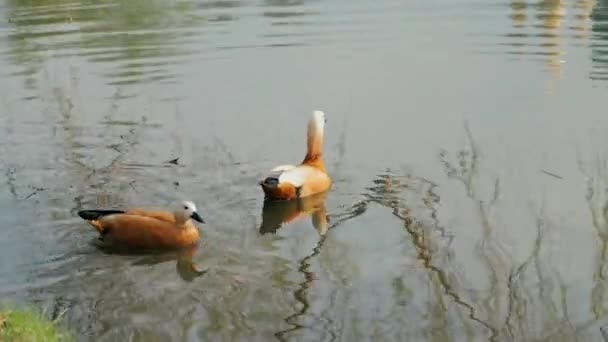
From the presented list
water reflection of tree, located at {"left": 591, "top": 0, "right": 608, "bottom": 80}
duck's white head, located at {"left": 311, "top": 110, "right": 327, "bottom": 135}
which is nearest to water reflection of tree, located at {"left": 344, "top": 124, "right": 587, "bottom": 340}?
duck's white head, located at {"left": 311, "top": 110, "right": 327, "bottom": 135}

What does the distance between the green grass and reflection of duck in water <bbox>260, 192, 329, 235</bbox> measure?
2518 mm

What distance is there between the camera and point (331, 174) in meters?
9.91

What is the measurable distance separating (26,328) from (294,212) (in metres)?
3.64

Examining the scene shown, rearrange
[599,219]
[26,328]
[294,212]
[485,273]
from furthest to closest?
[294,212], [599,219], [485,273], [26,328]

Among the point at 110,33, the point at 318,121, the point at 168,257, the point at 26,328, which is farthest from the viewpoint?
the point at 110,33


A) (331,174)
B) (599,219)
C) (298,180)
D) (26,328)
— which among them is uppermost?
(26,328)

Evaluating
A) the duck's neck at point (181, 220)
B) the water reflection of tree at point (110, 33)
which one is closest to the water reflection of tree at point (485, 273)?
the duck's neck at point (181, 220)

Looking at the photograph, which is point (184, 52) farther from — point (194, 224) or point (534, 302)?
point (534, 302)

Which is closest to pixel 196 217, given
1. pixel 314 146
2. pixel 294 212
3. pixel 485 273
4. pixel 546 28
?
pixel 294 212

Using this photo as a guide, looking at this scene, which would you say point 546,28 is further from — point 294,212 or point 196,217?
point 196,217

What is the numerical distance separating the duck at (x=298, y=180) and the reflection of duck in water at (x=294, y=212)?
0.18 feet

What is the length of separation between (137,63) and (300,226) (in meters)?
6.96

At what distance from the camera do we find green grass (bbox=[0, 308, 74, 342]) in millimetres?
5750

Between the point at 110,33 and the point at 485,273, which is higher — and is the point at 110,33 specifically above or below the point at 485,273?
above
